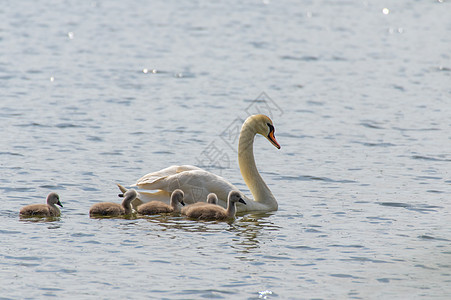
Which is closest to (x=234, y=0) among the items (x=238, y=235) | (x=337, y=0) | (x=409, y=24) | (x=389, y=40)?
(x=337, y=0)

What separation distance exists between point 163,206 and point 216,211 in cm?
77

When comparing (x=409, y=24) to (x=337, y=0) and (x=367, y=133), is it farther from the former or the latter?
(x=367, y=133)

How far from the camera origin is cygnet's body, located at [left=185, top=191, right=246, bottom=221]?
11609mm

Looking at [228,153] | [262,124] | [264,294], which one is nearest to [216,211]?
[262,124]

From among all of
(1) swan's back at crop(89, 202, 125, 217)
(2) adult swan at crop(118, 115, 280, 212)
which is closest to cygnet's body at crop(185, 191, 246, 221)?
(2) adult swan at crop(118, 115, 280, 212)

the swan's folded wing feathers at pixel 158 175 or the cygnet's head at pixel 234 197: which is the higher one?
the swan's folded wing feathers at pixel 158 175

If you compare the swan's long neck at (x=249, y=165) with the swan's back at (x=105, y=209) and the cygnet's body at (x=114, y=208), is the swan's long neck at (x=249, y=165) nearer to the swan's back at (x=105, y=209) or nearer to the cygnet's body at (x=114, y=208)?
the cygnet's body at (x=114, y=208)

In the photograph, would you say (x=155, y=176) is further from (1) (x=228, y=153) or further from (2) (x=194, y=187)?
(1) (x=228, y=153)

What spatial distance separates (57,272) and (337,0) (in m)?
44.9

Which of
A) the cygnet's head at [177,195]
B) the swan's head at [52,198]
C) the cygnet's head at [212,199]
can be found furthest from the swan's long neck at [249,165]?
the swan's head at [52,198]

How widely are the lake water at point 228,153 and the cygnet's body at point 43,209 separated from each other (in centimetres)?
15

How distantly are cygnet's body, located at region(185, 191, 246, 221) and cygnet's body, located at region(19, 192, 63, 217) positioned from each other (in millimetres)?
1775

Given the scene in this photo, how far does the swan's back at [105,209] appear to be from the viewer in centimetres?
1154

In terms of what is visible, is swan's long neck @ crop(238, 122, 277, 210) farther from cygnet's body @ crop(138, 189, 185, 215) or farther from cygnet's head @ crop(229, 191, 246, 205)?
cygnet's body @ crop(138, 189, 185, 215)
